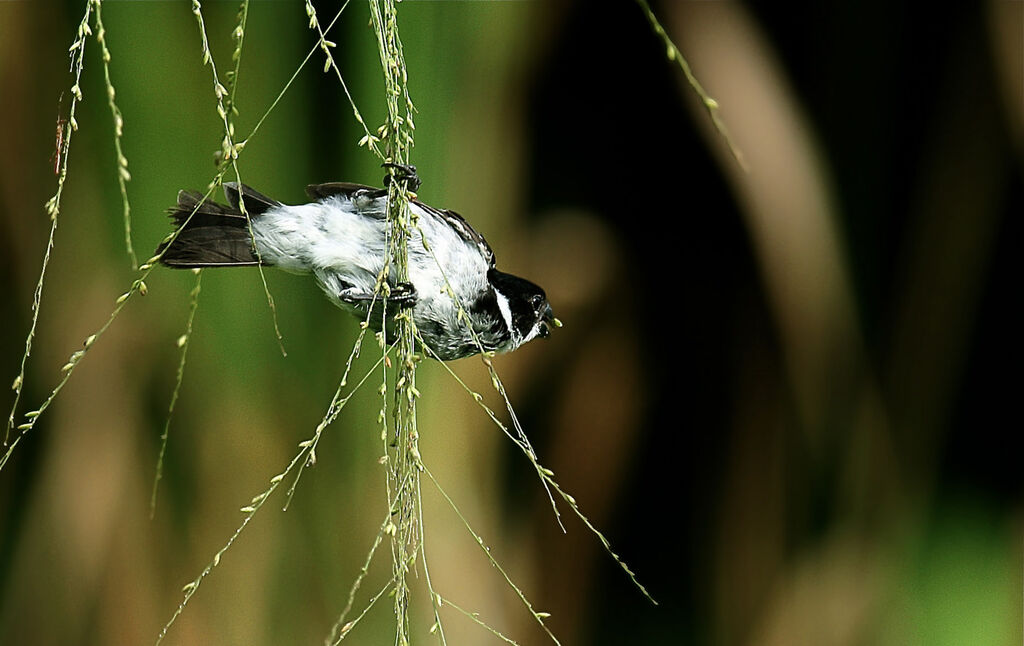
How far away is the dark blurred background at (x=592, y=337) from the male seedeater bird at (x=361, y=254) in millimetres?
365

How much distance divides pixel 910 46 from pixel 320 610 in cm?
171

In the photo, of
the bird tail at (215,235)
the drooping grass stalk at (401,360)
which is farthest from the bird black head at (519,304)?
the drooping grass stalk at (401,360)

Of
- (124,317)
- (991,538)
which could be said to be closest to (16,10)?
(124,317)

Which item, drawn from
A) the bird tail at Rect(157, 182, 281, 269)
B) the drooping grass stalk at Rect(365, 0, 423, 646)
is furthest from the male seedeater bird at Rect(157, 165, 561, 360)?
the drooping grass stalk at Rect(365, 0, 423, 646)

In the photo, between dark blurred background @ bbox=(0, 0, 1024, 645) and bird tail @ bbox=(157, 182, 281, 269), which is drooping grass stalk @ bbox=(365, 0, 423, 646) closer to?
bird tail @ bbox=(157, 182, 281, 269)

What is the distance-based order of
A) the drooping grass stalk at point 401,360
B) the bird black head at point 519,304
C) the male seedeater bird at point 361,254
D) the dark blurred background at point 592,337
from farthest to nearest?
the dark blurred background at point 592,337, the bird black head at point 519,304, the male seedeater bird at point 361,254, the drooping grass stalk at point 401,360

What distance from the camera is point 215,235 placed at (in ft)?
4.14

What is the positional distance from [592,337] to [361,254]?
90 centimetres

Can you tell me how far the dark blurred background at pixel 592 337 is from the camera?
1.67m

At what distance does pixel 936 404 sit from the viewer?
1979 millimetres

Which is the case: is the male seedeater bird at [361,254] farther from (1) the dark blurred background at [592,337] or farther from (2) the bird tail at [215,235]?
(1) the dark blurred background at [592,337]

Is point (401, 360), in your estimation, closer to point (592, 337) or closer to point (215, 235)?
point (215, 235)

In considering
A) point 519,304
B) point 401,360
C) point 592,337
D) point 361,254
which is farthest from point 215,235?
point 592,337

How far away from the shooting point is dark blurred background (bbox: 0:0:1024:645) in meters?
1.67
